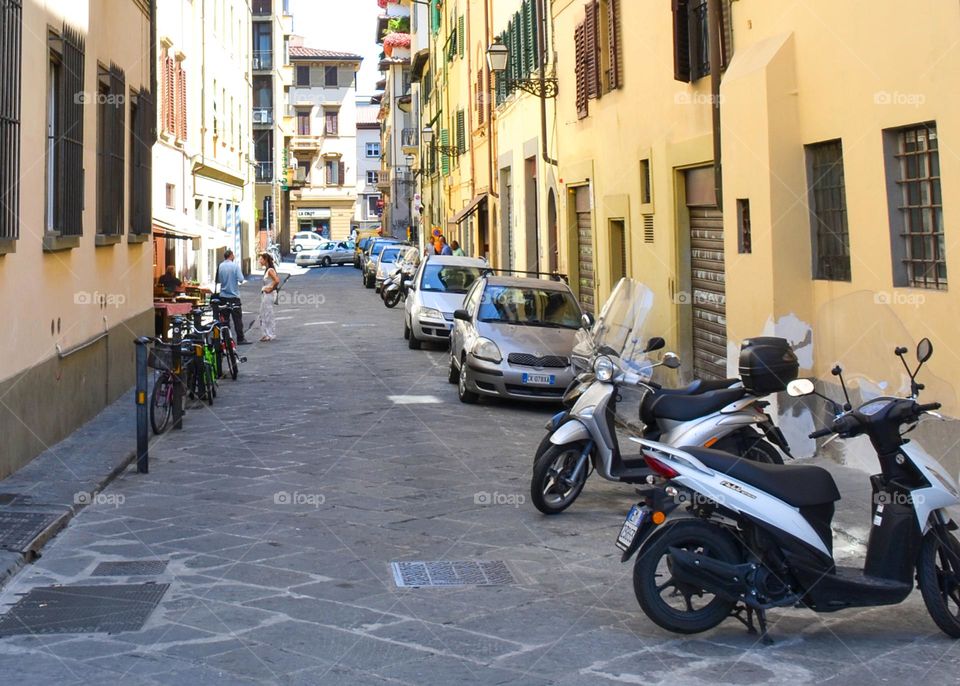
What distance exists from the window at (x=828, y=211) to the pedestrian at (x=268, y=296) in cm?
1266

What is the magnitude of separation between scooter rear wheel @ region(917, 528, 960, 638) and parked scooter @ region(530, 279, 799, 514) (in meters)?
1.73

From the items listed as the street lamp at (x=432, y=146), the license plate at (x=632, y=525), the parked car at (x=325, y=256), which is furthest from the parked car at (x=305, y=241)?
the license plate at (x=632, y=525)

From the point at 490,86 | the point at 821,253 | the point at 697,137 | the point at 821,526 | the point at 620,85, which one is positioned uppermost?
the point at 490,86

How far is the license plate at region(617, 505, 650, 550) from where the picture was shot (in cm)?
593

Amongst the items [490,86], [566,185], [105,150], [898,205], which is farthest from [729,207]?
[490,86]

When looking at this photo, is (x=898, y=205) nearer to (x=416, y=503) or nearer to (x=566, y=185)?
(x=416, y=503)

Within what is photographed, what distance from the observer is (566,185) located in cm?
2175

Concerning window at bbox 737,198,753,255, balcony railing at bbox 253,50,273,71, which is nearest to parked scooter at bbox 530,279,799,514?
window at bbox 737,198,753,255

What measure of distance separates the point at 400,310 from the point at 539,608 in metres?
26.1

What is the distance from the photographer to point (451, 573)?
7172 millimetres

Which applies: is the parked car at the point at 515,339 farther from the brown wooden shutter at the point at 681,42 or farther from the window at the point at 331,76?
the window at the point at 331,76

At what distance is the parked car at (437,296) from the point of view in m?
21.2

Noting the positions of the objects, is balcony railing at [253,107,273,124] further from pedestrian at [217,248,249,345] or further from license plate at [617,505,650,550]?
license plate at [617,505,650,550]

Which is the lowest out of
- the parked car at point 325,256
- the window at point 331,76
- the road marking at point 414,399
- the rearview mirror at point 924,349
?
the road marking at point 414,399
